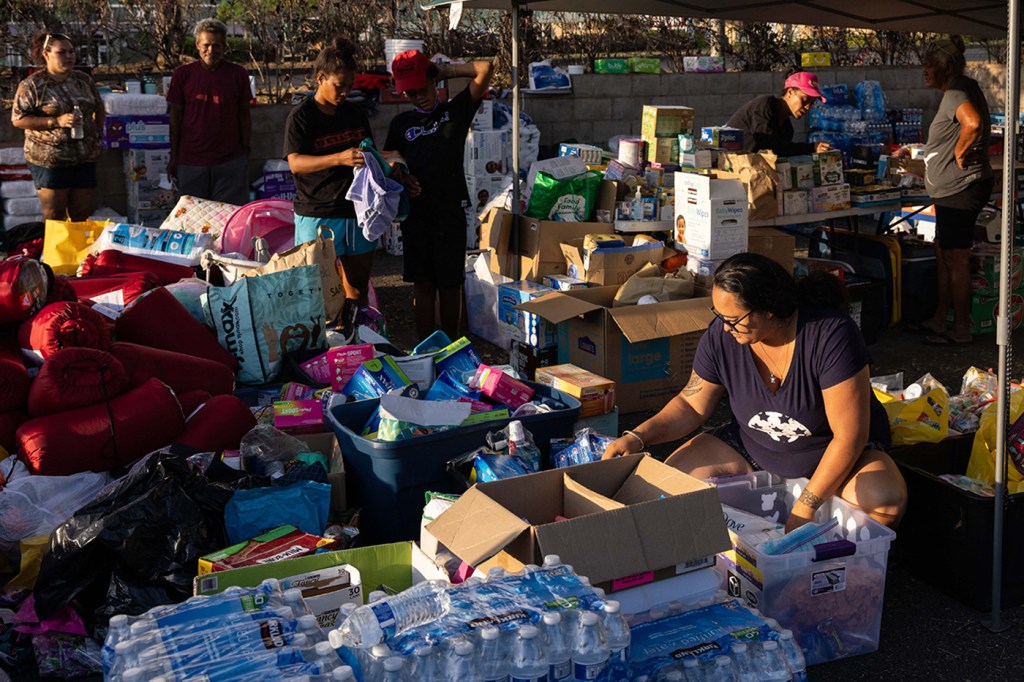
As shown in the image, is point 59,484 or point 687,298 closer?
point 59,484

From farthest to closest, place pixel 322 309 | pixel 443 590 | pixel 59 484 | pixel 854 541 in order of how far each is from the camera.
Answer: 1. pixel 322 309
2. pixel 59 484
3. pixel 854 541
4. pixel 443 590

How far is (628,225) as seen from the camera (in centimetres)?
678

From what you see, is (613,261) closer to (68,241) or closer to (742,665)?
(68,241)

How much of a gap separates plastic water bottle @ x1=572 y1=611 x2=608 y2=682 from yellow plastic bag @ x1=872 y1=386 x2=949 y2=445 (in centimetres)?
213

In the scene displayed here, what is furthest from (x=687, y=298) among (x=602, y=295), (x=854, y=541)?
(x=854, y=541)

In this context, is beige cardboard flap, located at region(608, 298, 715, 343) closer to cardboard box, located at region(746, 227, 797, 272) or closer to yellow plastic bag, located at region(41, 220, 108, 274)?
cardboard box, located at region(746, 227, 797, 272)

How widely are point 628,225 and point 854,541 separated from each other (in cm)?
368

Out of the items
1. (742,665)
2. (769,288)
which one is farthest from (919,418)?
(742,665)

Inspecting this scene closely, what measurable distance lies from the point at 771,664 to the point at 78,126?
6.32m

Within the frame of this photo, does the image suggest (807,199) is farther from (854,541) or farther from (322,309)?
(854,541)

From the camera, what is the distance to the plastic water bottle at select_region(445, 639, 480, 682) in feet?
7.43

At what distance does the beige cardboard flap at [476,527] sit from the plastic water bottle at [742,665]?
0.61 m

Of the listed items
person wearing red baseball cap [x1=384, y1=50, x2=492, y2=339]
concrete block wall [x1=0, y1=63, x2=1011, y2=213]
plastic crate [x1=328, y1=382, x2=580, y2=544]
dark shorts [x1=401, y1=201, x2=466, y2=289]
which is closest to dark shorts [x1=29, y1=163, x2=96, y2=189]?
concrete block wall [x1=0, y1=63, x2=1011, y2=213]

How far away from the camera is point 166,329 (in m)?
4.86
